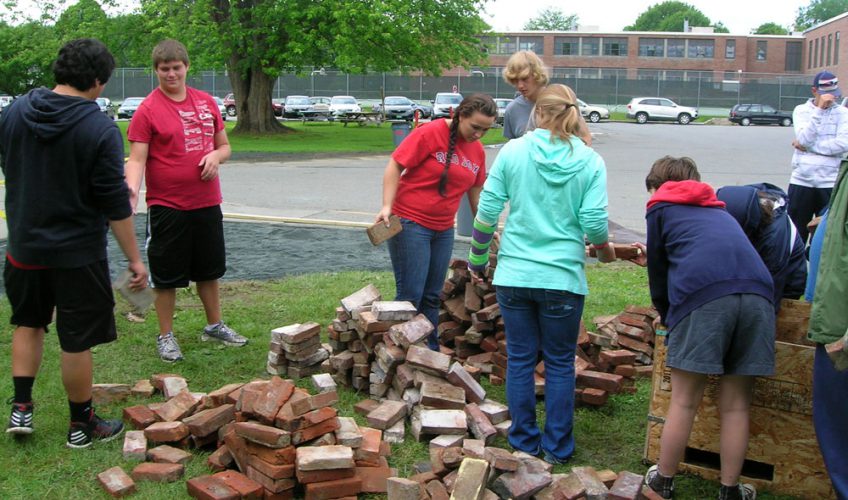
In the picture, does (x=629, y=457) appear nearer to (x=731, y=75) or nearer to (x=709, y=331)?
(x=709, y=331)

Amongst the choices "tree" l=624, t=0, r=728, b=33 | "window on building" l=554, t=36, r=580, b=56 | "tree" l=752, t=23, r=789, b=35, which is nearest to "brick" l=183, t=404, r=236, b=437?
"window on building" l=554, t=36, r=580, b=56

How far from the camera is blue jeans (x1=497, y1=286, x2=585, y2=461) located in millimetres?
4020

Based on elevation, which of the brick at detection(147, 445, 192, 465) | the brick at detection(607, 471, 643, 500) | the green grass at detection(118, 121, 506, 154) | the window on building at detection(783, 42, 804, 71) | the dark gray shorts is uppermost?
the window on building at detection(783, 42, 804, 71)

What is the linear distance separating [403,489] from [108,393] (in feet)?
7.36

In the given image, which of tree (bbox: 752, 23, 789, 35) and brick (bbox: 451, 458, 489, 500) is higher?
tree (bbox: 752, 23, 789, 35)

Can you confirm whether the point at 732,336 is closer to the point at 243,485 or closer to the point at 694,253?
the point at 694,253

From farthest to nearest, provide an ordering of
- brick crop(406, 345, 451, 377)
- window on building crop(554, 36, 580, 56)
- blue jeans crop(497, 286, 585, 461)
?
window on building crop(554, 36, 580, 56)
brick crop(406, 345, 451, 377)
blue jeans crop(497, 286, 585, 461)

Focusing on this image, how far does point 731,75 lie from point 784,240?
73816 mm

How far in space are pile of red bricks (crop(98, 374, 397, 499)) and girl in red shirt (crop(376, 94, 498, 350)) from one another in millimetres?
1347

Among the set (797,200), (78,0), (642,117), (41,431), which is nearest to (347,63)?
(78,0)

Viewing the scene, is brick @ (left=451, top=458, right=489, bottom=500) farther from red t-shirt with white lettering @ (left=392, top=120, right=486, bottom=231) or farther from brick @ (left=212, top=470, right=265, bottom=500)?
red t-shirt with white lettering @ (left=392, top=120, right=486, bottom=231)

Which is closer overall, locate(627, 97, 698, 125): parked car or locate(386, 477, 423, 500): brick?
locate(386, 477, 423, 500): brick

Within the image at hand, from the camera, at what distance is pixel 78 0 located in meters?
30.7

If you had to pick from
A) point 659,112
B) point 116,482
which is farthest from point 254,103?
point 659,112
